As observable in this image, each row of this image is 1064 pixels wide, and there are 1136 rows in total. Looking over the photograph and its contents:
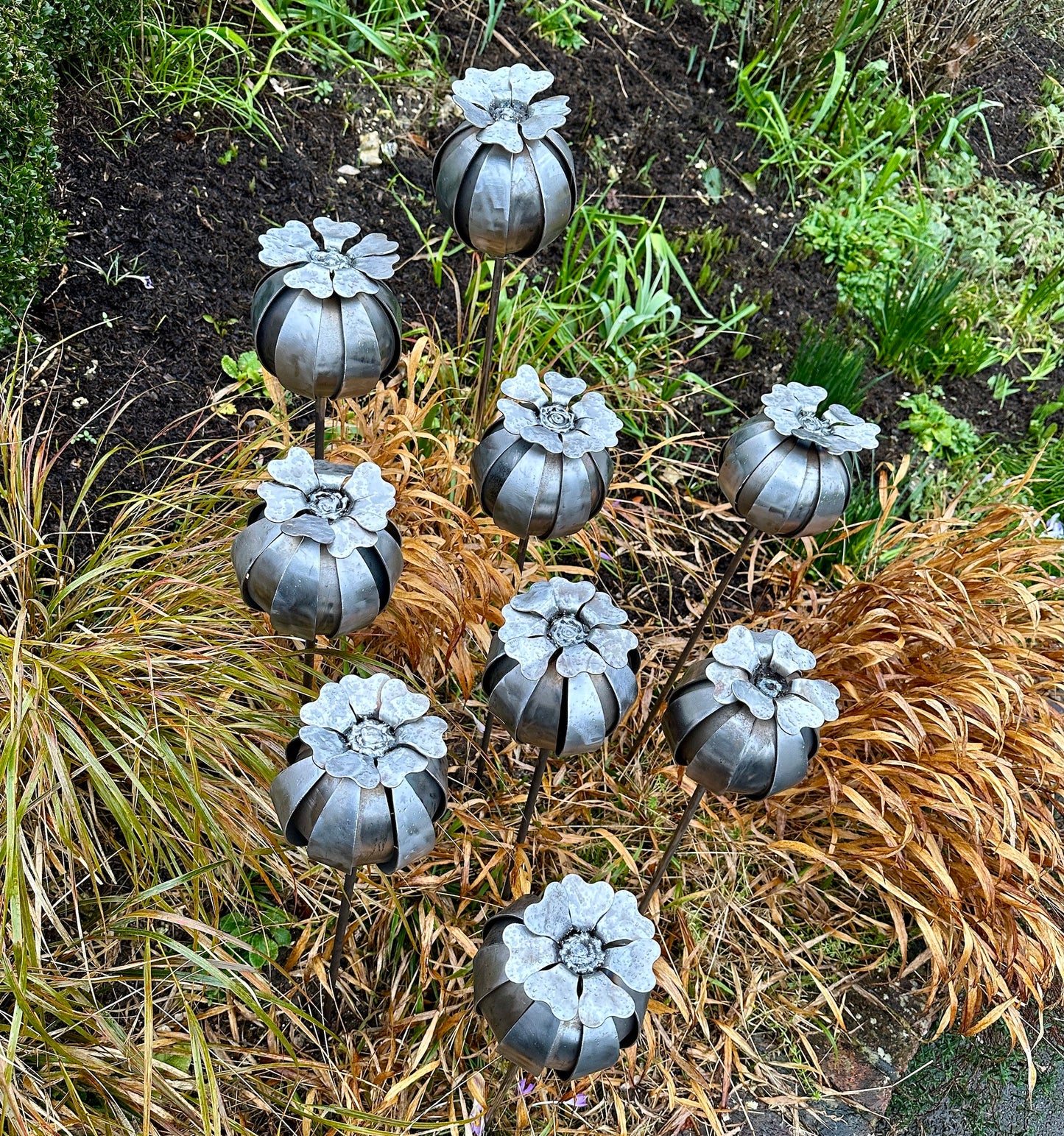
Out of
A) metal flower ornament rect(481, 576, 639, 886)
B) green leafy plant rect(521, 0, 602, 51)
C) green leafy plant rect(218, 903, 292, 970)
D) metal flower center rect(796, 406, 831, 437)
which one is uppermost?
green leafy plant rect(521, 0, 602, 51)

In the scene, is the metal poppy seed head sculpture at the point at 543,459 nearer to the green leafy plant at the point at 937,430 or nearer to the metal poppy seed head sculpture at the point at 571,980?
the metal poppy seed head sculpture at the point at 571,980

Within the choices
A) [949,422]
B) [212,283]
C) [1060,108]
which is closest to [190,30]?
[212,283]

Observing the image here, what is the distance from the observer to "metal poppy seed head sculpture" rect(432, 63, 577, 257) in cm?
209

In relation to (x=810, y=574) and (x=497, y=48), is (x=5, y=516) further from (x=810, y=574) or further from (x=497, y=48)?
(x=497, y=48)

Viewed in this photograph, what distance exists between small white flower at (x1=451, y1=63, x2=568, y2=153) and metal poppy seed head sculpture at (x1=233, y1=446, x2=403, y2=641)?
29.9 inches

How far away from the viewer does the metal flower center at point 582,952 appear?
1.52 metres

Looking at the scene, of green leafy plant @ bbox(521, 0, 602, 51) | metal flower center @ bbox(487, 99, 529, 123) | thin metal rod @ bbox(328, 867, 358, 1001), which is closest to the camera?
thin metal rod @ bbox(328, 867, 358, 1001)

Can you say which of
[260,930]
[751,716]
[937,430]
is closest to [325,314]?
[751,716]

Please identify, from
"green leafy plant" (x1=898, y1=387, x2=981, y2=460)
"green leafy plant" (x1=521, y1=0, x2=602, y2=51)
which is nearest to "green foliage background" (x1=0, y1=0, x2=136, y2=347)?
"green leafy plant" (x1=521, y1=0, x2=602, y2=51)

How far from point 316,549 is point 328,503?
9cm

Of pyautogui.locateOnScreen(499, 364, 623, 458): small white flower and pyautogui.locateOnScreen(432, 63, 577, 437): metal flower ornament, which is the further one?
pyautogui.locateOnScreen(432, 63, 577, 437): metal flower ornament

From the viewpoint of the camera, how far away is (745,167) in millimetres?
4195

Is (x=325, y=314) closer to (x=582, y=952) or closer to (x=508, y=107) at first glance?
(x=508, y=107)

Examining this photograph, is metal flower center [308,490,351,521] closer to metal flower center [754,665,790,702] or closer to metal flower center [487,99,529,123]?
metal flower center [754,665,790,702]
